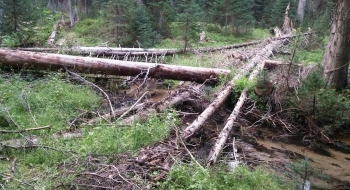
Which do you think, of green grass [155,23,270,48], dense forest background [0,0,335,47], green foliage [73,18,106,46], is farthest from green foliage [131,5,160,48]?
green foliage [73,18,106,46]

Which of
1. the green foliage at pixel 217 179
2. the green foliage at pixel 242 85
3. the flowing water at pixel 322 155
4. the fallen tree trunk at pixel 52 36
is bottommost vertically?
the flowing water at pixel 322 155

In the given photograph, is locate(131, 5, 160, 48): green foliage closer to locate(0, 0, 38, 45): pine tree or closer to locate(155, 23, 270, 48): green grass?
locate(155, 23, 270, 48): green grass

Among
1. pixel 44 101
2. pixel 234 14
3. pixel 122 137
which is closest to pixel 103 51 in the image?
pixel 44 101

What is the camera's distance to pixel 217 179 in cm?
397

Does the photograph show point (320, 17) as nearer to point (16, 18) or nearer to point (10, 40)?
point (16, 18)

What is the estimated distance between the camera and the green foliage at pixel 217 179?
3.65m

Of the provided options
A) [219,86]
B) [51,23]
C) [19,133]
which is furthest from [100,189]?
[51,23]

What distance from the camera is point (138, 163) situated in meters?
3.94

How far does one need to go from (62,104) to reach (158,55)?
5591mm

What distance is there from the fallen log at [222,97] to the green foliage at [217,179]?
3.35ft

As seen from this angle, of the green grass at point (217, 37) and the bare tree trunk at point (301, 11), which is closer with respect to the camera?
the green grass at point (217, 37)

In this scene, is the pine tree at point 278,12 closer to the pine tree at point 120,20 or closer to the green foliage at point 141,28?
the green foliage at point 141,28

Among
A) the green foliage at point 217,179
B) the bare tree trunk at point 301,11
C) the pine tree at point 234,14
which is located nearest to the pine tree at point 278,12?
the bare tree trunk at point 301,11

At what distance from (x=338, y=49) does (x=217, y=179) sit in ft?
16.8
